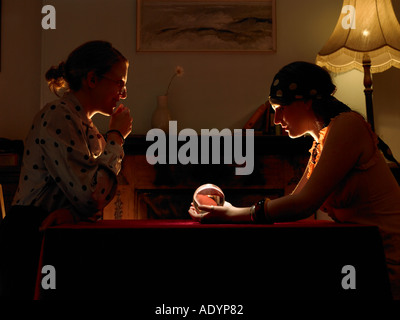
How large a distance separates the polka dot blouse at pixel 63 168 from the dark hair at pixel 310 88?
58 centimetres

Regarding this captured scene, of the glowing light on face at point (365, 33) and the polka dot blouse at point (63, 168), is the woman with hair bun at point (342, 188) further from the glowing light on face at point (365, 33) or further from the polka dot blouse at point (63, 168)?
the glowing light on face at point (365, 33)

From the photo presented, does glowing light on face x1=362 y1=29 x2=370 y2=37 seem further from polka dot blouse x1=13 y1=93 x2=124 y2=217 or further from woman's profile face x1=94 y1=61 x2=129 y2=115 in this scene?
polka dot blouse x1=13 y1=93 x2=124 y2=217

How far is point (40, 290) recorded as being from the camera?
2.97 feet

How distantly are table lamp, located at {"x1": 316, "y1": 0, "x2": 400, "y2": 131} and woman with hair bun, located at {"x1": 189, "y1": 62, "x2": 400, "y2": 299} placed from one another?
1230 mm

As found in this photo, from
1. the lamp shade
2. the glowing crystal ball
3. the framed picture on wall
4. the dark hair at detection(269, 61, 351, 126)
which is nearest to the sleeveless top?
the dark hair at detection(269, 61, 351, 126)

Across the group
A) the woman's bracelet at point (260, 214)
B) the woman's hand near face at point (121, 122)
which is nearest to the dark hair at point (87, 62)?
the woman's hand near face at point (121, 122)

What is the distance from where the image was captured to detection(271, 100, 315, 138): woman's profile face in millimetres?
1337

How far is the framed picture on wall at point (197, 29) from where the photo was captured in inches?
111

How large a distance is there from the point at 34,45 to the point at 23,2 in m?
0.34

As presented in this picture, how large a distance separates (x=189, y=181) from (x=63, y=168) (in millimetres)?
1665

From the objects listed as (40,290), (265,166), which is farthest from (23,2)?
(40,290)

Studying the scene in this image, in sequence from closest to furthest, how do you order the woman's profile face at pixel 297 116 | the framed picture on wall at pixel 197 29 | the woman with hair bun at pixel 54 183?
1. the woman with hair bun at pixel 54 183
2. the woman's profile face at pixel 297 116
3. the framed picture on wall at pixel 197 29

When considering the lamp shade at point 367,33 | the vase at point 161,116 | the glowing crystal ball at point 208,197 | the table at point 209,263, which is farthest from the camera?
the vase at point 161,116

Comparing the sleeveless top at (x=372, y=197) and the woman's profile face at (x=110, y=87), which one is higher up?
the woman's profile face at (x=110, y=87)
